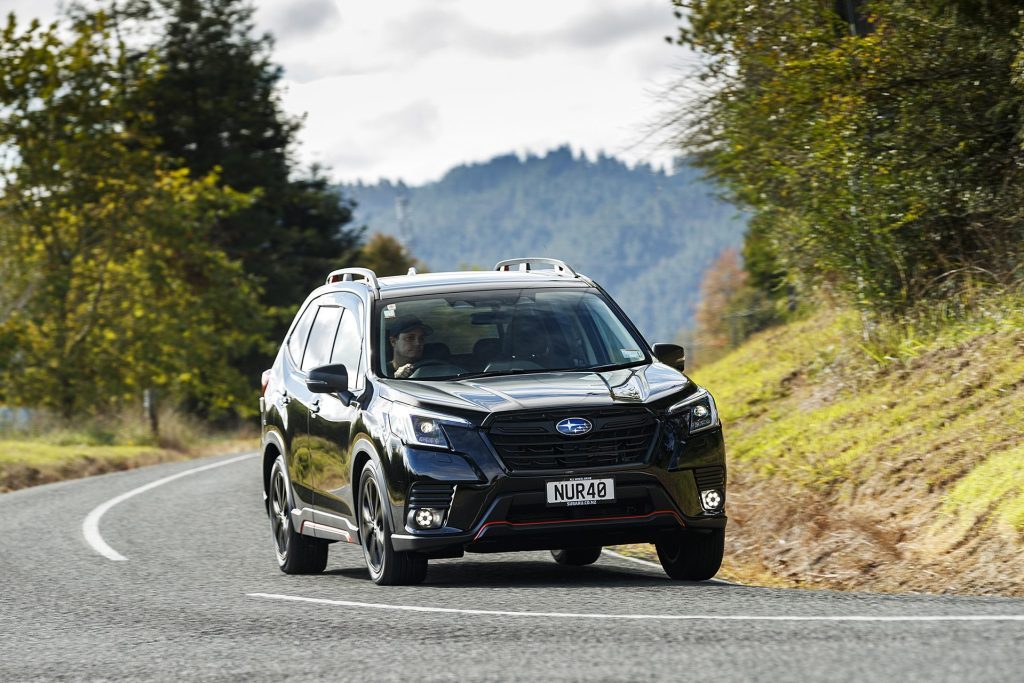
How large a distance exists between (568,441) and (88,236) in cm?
3389

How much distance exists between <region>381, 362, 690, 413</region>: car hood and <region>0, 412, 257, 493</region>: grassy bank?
47.5ft

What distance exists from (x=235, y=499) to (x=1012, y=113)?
976 centimetres

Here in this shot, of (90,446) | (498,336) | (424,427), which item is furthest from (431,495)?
(90,446)

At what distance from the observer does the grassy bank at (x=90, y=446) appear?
2406 cm

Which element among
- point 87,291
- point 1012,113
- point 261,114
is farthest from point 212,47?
point 1012,113

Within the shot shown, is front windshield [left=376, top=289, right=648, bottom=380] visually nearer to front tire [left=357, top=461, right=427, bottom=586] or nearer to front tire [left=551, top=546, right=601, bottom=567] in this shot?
front tire [left=357, top=461, right=427, bottom=586]

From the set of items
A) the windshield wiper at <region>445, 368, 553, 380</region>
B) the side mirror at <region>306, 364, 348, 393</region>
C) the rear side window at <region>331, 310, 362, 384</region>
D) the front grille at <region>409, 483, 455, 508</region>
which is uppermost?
the rear side window at <region>331, 310, 362, 384</region>

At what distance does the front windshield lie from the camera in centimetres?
948

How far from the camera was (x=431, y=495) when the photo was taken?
8477 millimetres

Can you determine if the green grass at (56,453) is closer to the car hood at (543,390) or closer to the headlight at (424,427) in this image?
the car hood at (543,390)

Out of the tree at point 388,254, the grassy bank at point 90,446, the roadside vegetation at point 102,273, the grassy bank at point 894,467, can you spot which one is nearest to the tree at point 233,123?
the roadside vegetation at point 102,273

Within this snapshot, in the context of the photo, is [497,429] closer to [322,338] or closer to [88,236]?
[322,338]

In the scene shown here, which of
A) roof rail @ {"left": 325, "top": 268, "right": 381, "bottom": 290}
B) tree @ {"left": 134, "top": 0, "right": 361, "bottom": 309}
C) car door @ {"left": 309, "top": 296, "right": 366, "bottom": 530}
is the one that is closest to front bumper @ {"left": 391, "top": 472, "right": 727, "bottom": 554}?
car door @ {"left": 309, "top": 296, "right": 366, "bottom": 530}

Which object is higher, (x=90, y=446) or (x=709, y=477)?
(x=709, y=477)
